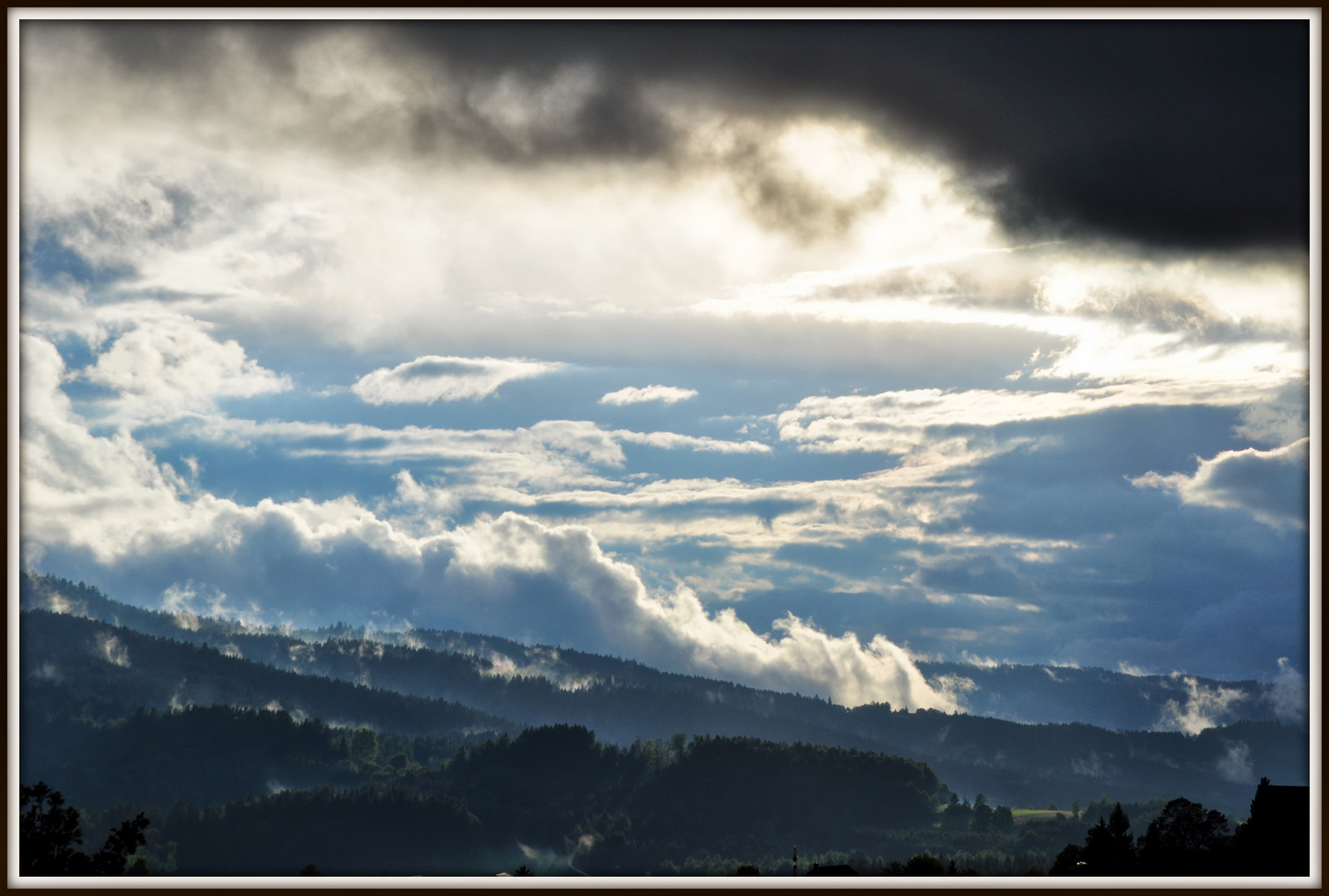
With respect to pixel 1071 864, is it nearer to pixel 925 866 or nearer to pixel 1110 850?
pixel 1110 850

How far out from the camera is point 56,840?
51.4 m

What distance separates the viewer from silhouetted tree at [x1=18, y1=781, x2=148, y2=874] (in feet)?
168

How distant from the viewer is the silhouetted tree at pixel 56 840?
51.1 m

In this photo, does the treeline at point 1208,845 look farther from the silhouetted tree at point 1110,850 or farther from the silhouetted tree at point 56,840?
the silhouetted tree at point 56,840

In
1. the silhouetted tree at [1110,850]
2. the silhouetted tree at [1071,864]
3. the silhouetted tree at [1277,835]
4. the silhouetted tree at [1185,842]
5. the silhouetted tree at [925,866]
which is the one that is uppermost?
the silhouetted tree at [1277,835]

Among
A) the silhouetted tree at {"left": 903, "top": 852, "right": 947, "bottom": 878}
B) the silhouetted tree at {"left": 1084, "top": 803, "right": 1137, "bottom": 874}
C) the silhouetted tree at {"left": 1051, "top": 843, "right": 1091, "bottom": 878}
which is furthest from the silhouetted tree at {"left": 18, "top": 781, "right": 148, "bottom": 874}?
the silhouetted tree at {"left": 903, "top": 852, "right": 947, "bottom": 878}

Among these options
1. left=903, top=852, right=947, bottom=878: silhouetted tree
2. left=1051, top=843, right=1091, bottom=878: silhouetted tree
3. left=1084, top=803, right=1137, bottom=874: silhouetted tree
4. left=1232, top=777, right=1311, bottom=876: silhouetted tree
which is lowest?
left=903, top=852, right=947, bottom=878: silhouetted tree

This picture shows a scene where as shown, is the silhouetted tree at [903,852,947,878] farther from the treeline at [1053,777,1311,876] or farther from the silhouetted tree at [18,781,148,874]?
the silhouetted tree at [18,781,148,874]

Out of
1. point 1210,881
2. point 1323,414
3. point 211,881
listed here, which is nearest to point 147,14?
point 211,881

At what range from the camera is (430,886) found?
41344 millimetres

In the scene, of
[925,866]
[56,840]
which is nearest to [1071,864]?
[925,866]

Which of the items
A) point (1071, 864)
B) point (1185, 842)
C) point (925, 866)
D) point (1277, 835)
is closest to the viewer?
point (1277, 835)

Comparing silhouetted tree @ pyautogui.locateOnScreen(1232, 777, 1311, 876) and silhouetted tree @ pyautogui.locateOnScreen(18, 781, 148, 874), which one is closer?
silhouetted tree @ pyautogui.locateOnScreen(18, 781, 148, 874)

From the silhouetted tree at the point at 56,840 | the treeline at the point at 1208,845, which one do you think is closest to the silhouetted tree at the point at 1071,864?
the treeline at the point at 1208,845
